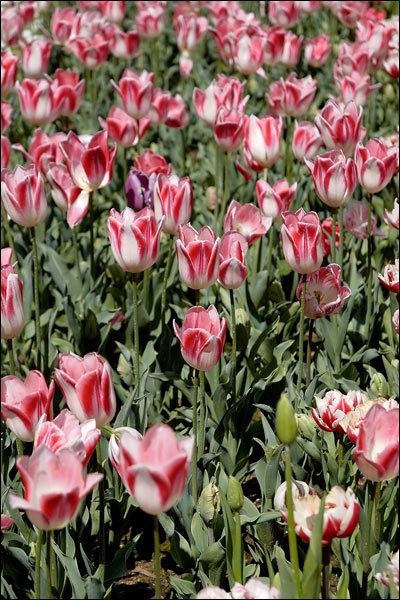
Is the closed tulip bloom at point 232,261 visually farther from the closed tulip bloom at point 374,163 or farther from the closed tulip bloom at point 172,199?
the closed tulip bloom at point 374,163

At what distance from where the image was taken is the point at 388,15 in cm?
740

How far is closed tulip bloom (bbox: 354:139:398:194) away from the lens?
2533 mm

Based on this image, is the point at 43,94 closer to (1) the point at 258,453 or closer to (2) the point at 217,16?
(1) the point at 258,453

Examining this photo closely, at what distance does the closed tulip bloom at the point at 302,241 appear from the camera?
2.07 metres

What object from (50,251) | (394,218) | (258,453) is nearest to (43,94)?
(50,251)

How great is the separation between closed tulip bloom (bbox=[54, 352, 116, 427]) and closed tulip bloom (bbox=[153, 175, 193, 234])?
717mm

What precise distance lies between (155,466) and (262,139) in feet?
5.59

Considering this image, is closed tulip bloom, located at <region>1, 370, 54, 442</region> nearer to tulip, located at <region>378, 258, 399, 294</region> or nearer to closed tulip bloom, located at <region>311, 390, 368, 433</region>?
closed tulip bloom, located at <region>311, 390, 368, 433</region>

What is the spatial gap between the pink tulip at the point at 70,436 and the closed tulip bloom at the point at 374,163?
1280mm

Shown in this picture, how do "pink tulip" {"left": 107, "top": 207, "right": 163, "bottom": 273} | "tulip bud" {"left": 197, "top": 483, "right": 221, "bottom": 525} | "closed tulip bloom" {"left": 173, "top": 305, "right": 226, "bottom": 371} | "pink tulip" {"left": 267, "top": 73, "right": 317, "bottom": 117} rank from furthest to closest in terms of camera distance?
1. "pink tulip" {"left": 267, "top": 73, "right": 317, "bottom": 117}
2. "pink tulip" {"left": 107, "top": 207, "right": 163, "bottom": 273}
3. "tulip bud" {"left": 197, "top": 483, "right": 221, "bottom": 525}
4. "closed tulip bloom" {"left": 173, "top": 305, "right": 226, "bottom": 371}

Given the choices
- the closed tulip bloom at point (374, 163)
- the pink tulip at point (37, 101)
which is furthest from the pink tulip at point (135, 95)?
the closed tulip bloom at point (374, 163)

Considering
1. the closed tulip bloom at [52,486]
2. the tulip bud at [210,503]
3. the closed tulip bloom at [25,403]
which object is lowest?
the tulip bud at [210,503]

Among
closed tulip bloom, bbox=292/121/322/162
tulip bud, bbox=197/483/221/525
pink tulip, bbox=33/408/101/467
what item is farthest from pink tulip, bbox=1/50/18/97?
pink tulip, bbox=33/408/101/467

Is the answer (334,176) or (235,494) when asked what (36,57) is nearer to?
(334,176)
